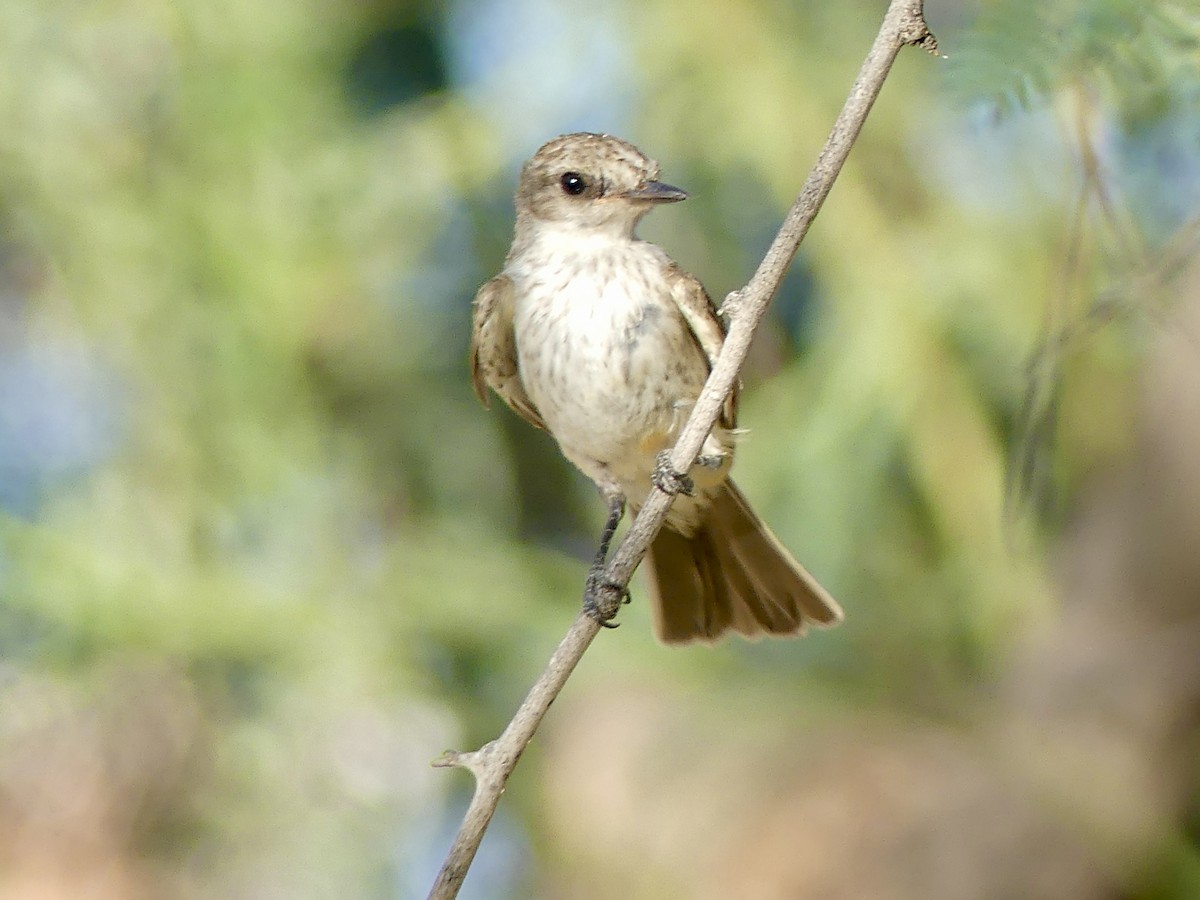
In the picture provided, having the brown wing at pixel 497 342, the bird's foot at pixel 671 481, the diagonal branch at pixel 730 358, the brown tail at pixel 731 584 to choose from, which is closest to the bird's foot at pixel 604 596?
the brown tail at pixel 731 584

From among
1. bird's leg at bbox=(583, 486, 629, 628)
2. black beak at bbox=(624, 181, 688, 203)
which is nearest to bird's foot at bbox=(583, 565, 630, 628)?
bird's leg at bbox=(583, 486, 629, 628)

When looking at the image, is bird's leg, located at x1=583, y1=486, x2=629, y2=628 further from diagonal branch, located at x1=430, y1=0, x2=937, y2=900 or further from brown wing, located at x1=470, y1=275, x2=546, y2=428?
diagonal branch, located at x1=430, y1=0, x2=937, y2=900

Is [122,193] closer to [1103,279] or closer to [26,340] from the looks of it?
[26,340]

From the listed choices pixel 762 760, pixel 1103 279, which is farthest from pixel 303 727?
pixel 1103 279

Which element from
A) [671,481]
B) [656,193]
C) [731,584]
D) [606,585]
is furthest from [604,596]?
[656,193]

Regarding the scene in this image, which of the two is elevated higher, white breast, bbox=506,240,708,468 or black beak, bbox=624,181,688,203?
black beak, bbox=624,181,688,203

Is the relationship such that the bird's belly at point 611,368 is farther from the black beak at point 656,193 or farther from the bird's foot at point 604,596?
the bird's foot at point 604,596

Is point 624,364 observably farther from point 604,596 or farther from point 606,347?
point 604,596
